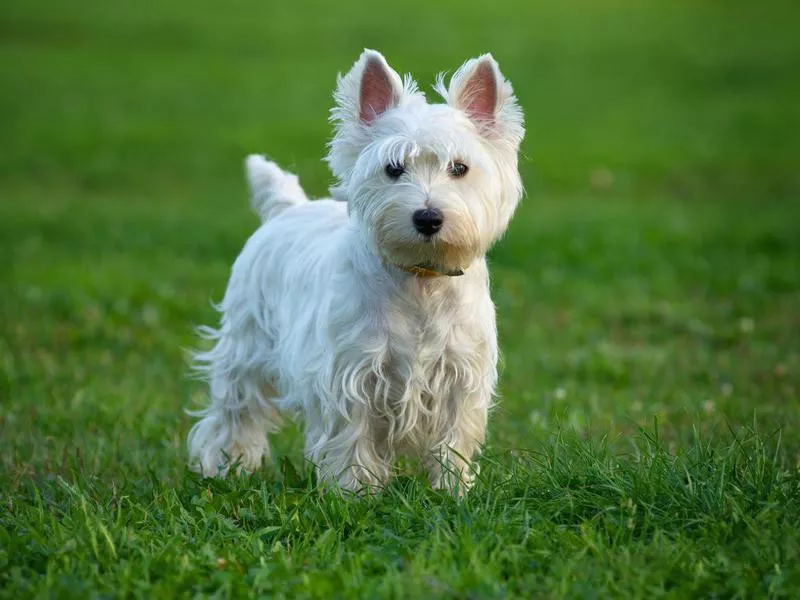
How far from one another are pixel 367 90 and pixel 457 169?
23.4 inches

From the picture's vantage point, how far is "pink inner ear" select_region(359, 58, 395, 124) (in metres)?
5.21

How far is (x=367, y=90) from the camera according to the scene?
17.3 feet

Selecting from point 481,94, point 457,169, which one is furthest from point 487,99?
point 457,169

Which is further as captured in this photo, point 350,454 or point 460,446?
point 460,446

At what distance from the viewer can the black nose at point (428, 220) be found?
4.82 m

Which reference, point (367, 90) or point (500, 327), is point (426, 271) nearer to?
point (367, 90)

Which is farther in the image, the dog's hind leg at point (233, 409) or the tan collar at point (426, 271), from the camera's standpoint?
the dog's hind leg at point (233, 409)

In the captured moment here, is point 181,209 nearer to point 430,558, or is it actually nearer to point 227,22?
point 430,558

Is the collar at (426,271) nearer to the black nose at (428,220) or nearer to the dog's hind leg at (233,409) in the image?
the black nose at (428,220)

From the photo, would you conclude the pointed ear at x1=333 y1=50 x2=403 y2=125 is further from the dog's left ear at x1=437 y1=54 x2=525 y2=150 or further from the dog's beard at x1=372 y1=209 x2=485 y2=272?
the dog's beard at x1=372 y1=209 x2=485 y2=272

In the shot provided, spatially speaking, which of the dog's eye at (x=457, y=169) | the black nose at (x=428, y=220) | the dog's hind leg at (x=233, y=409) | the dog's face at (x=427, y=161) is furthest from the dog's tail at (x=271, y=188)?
the black nose at (x=428, y=220)

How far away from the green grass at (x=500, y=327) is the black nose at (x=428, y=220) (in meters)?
1.07

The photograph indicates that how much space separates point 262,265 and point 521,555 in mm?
2421

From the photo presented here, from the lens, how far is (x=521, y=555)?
4.29 m
